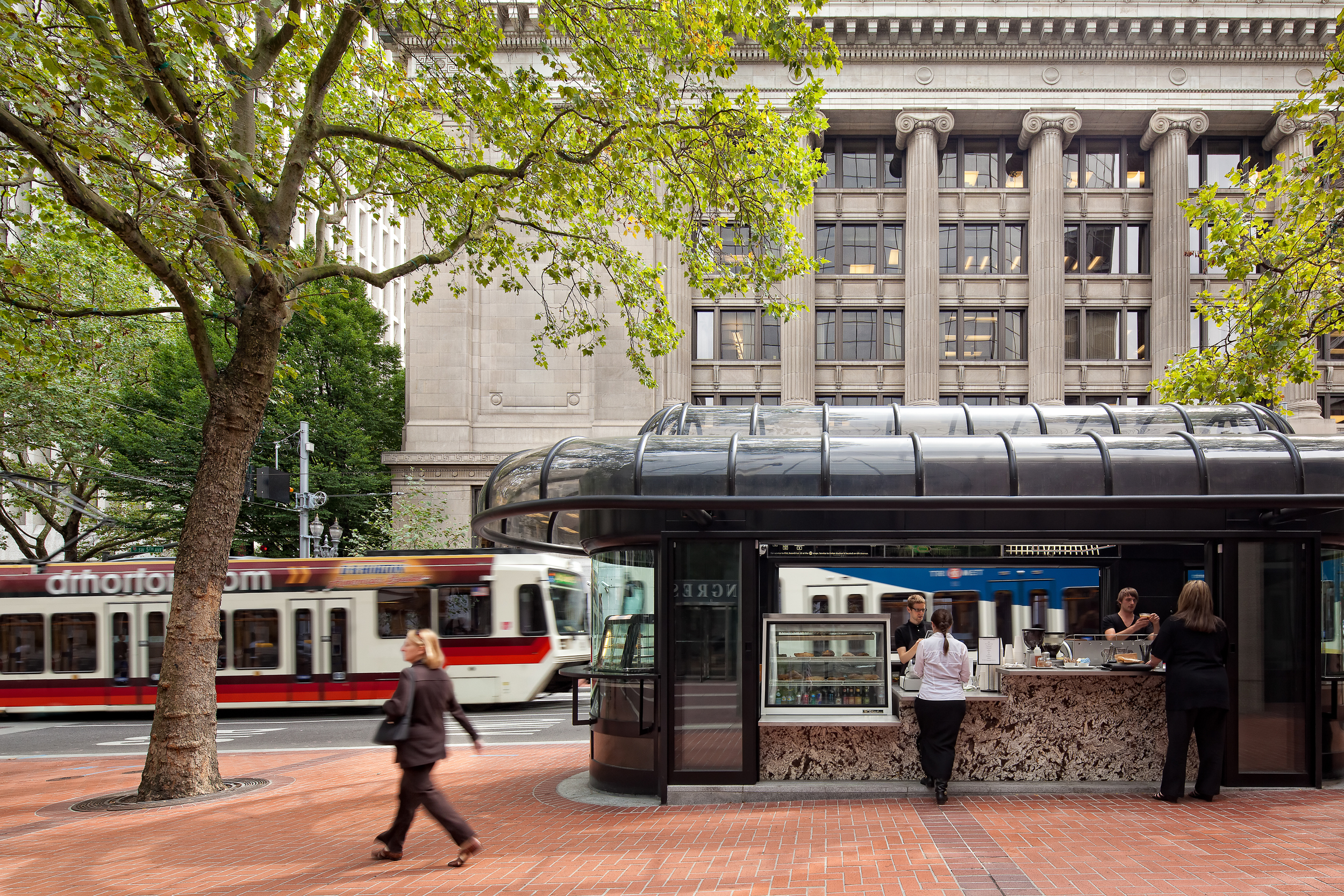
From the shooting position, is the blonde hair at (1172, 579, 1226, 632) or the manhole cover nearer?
the blonde hair at (1172, 579, 1226, 632)

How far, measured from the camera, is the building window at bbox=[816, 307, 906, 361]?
109 ft

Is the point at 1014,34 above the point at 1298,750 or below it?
above

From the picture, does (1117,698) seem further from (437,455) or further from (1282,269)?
(437,455)

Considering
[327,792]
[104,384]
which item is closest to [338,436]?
[104,384]

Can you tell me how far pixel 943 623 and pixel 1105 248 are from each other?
30.5 m

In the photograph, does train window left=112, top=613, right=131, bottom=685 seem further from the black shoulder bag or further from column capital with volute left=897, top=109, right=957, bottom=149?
column capital with volute left=897, top=109, right=957, bottom=149

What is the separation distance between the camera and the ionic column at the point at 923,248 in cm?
3212

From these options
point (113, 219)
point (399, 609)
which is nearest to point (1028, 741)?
point (113, 219)

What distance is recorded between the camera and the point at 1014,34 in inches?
1265

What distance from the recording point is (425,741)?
614 cm

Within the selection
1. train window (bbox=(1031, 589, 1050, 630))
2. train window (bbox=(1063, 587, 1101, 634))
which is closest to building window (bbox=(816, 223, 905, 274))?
train window (bbox=(1031, 589, 1050, 630))

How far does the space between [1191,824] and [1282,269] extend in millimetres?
9584

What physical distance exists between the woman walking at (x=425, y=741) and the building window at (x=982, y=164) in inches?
1243

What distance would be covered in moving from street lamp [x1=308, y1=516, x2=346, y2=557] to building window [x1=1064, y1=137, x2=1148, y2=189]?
29.0 m
